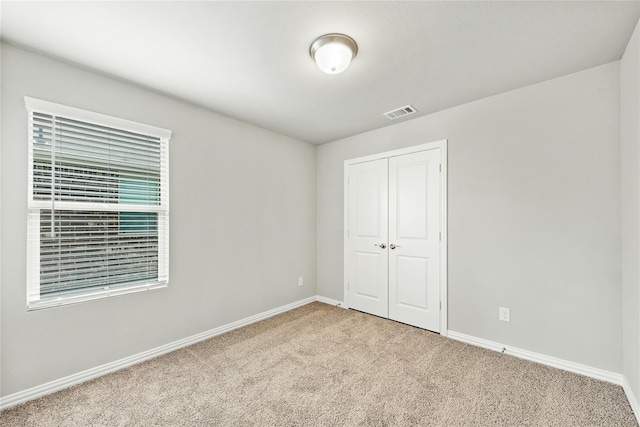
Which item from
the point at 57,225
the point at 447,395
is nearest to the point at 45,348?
the point at 57,225

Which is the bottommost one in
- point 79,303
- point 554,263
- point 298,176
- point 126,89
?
point 79,303

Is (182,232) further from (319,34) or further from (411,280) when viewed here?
(411,280)

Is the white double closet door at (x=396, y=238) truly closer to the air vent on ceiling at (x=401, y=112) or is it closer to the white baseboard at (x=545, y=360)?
the white baseboard at (x=545, y=360)

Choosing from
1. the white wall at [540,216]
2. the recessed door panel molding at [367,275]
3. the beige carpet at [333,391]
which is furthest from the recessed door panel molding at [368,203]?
the beige carpet at [333,391]

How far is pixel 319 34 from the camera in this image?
1.79 metres

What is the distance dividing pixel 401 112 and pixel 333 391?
8.88 feet

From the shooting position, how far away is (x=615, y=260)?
6.89ft

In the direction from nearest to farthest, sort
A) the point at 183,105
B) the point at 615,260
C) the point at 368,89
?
the point at 615,260
the point at 368,89
the point at 183,105

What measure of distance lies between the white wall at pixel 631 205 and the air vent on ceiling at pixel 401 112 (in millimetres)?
1537

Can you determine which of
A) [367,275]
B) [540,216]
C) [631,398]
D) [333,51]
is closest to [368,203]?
[367,275]

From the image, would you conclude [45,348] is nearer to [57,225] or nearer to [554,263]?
[57,225]

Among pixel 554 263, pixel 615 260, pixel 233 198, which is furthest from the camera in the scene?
pixel 233 198

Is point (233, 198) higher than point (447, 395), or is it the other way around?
point (233, 198)

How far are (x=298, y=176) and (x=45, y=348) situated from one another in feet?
9.86
